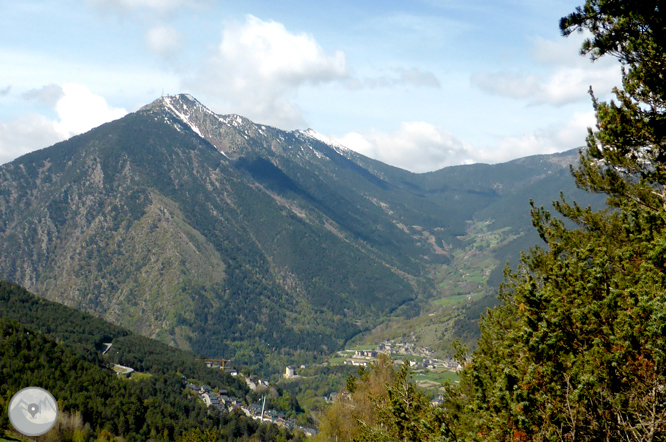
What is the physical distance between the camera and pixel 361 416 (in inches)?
1255

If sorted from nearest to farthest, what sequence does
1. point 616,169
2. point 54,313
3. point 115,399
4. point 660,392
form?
1. point 660,392
2. point 616,169
3. point 115,399
4. point 54,313

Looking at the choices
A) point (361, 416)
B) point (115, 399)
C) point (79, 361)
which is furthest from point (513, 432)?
point (79, 361)

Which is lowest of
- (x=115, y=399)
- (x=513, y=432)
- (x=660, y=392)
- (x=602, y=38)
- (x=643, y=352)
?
(x=115, y=399)

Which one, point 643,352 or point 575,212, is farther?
point 575,212

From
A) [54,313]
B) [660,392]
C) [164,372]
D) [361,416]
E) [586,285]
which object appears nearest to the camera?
[660,392]

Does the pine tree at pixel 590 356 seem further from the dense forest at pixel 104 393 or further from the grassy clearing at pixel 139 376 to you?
the grassy clearing at pixel 139 376

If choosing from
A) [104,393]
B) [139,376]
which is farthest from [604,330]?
[139,376]

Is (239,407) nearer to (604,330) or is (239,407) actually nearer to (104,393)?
(104,393)

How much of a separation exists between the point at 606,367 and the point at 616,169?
42.4 ft

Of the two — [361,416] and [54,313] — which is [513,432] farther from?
[54,313]

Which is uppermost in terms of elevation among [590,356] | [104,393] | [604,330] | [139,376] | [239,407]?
[604,330]

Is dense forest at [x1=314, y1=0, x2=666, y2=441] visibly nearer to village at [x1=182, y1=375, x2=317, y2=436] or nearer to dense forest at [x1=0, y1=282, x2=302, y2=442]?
dense forest at [x1=0, y1=282, x2=302, y2=442]

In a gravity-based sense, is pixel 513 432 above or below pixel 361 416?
above

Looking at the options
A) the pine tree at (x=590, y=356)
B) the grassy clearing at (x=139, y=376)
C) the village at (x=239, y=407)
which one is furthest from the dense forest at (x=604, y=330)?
the grassy clearing at (x=139, y=376)
